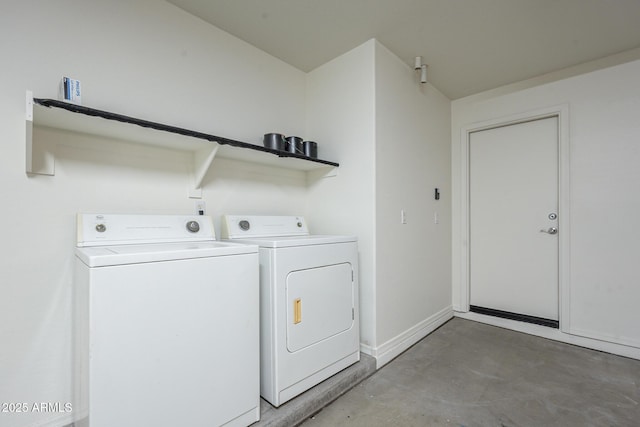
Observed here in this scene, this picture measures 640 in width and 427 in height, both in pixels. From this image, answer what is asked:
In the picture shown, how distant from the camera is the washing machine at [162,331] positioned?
1019mm

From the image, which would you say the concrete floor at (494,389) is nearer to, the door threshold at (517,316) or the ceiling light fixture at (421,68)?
the door threshold at (517,316)

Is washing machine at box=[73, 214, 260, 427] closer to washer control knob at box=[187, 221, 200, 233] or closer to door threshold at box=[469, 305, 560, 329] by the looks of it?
washer control knob at box=[187, 221, 200, 233]

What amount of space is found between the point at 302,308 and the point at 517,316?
8.03ft

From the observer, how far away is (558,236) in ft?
8.74

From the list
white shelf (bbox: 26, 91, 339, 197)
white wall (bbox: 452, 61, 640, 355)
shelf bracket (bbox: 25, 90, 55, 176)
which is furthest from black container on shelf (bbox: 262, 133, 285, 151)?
white wall (bbox: 452, 61, 640, 355)

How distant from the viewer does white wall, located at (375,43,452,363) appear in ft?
7.23

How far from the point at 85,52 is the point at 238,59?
3.10 feet

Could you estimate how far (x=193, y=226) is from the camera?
1.76 metres

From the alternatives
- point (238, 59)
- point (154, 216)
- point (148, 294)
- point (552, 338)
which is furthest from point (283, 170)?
point (552, 338)

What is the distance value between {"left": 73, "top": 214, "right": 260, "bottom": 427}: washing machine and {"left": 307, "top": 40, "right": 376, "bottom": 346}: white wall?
98 cm

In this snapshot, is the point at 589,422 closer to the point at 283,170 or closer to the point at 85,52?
the point at 283,170

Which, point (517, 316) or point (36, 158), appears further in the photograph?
point (517, 316)

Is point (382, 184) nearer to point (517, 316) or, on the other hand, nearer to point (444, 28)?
point (444, 28)

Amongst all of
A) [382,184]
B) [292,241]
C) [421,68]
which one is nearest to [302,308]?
[292,241]
